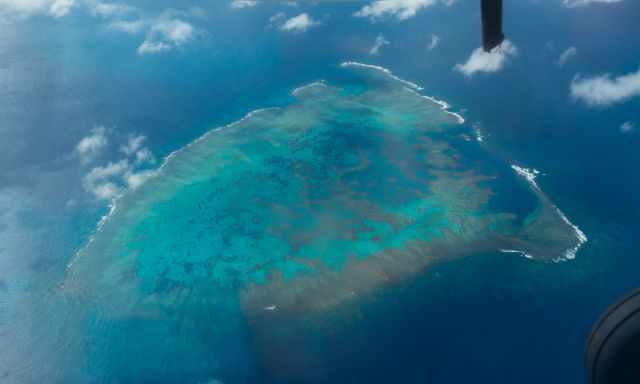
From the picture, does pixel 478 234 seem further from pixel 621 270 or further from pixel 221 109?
pixel 221 109

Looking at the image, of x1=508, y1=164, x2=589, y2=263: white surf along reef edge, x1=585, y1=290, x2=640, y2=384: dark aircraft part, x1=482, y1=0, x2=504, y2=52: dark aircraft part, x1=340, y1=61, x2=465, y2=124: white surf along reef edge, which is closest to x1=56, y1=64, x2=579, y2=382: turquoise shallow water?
x1=508, y1=164, x2=589, y2=263: white surf along reef edge

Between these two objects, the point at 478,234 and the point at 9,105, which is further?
the point at 9,105

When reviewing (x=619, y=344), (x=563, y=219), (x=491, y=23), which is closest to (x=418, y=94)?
(x=563, y=219)

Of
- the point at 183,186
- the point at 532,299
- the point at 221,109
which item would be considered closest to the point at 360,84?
the point at 221,109

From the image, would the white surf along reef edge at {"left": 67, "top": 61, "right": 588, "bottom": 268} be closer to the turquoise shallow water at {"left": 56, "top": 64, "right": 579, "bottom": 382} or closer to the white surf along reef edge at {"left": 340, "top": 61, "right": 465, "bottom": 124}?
the white surf along reef edge at {"left": 340, "top": 61, "right": 465, "bottom": 124}

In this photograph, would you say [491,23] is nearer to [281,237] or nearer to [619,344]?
[619,344]
